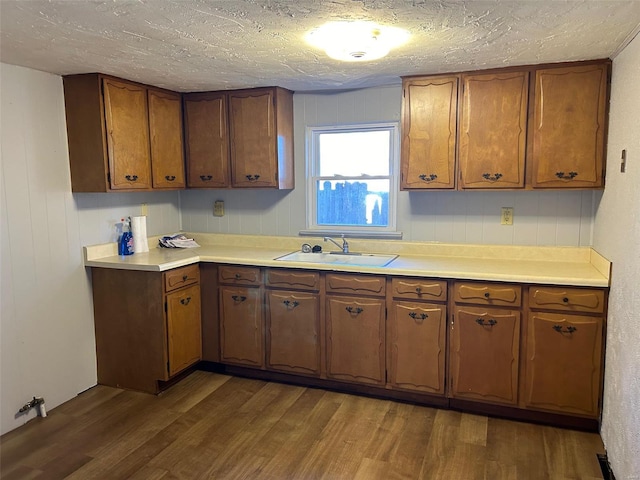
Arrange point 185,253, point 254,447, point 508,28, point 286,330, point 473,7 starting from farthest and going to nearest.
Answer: point 185,253 → point 286,330 → point 254,447 → point 508,28 → point 473,7

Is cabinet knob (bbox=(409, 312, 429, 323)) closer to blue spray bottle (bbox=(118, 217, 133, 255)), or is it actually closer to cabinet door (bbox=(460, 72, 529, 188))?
cabinet door (bbox=(460, 72, 529, 188))

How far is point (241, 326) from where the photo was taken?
Result: 3.42m

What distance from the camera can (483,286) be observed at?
9.14 feet

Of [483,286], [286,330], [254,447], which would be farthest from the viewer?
[286,330]

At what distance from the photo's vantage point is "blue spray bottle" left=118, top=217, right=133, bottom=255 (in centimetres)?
344

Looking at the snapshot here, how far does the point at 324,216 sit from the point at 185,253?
1.11 m

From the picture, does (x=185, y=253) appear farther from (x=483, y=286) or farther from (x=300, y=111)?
(x=483, y=286)

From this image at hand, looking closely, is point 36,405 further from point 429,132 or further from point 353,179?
point 429,132

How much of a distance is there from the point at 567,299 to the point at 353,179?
1715 mm

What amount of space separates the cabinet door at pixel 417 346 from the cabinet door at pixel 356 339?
0.08m

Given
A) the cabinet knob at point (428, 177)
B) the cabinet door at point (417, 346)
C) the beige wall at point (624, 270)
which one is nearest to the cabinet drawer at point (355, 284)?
the cabinet door at point (417, 346)

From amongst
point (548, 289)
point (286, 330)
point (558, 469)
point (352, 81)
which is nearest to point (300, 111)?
point (352, 81)

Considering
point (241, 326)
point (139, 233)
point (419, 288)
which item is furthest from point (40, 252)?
point (419, 288)

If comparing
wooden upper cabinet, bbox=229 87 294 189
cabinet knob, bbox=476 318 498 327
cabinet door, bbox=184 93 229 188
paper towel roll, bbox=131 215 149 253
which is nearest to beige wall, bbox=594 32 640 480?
cabinet knob, bbox=476 318 498 327
